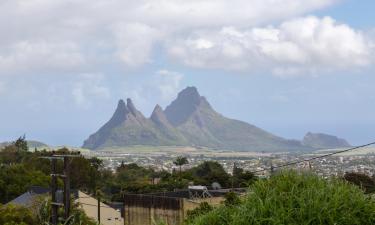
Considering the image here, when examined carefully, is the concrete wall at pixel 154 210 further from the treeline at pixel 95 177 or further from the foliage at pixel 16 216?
the foliage at pixel 16 216

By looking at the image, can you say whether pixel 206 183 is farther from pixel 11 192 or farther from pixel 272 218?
pixel 272 218

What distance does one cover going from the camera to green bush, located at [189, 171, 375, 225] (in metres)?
6.14

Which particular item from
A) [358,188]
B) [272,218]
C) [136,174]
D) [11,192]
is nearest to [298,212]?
[272,218]

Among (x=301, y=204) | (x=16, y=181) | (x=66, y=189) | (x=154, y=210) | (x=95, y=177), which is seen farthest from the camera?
(x=95, y=177)

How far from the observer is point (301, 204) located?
20.3 ft

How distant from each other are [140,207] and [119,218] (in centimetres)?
979

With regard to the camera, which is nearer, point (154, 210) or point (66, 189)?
point (66, 189)

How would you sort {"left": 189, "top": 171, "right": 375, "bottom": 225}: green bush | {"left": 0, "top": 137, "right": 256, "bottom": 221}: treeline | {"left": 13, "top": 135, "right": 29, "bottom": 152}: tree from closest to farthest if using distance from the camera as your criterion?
1. {"left": 189, "top": 171, "right": 375, "bottom": 225}: green bush
2. {"left": 0, "top": 137, "right": 256, "bottom": 221}: treeline
3. {"left": 13, "top": 135, "right": 29, "bottom": 152}: tree

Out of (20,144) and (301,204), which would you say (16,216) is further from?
(20,144)

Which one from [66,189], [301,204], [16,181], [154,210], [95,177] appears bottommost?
[154,210]

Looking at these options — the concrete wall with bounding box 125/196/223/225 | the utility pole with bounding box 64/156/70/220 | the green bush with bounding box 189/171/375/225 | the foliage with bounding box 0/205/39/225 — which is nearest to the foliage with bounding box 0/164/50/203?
the concrete wall with bounding box 125/196/223/225

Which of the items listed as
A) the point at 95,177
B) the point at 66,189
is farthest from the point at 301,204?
the point at 95,177

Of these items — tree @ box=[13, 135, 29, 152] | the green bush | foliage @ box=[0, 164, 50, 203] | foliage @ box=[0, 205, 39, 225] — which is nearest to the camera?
the green bush

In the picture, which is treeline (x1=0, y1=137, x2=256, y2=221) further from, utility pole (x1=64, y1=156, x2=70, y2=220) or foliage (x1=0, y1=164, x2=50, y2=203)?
utility pole (x1=64, y1=156, x2=70, y2=220)
